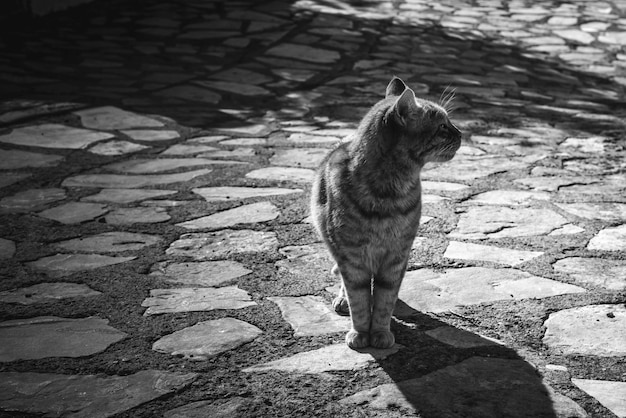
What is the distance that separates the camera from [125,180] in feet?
19.2

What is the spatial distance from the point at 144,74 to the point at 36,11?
3347 mm

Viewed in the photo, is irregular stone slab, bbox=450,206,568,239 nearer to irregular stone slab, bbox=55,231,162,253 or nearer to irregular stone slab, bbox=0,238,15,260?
irregular stone slab, bbox=55,231,162,253

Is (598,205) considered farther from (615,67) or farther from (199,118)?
(615,67)

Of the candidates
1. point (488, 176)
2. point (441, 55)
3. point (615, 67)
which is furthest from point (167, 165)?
point (615, 67)

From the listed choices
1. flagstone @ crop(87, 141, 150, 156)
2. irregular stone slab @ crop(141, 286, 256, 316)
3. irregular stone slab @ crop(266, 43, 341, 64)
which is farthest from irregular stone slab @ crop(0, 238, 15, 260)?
irregular stone slab @ crop(266, 43, 341, 64)

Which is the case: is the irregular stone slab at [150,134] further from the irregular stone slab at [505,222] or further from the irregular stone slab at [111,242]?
the irregular stone slab at [505,222]

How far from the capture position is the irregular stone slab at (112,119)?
705 centimetres

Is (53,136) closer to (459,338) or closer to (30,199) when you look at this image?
(30,199)

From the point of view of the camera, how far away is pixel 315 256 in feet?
15.1

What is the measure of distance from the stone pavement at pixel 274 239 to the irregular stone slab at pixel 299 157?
0.03 metres

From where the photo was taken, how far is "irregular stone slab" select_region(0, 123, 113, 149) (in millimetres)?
6539

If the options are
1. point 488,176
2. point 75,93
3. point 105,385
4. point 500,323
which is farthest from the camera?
point 75,93

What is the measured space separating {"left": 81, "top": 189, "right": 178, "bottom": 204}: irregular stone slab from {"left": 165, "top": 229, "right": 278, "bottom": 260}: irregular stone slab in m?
0.76

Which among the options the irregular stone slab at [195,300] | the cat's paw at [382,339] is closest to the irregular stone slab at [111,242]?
the irregular stone slab at [195,300]
